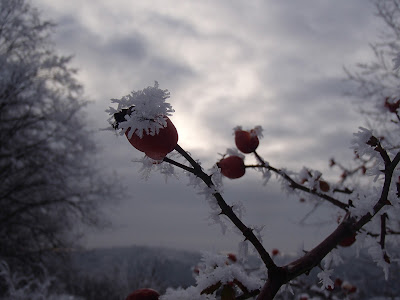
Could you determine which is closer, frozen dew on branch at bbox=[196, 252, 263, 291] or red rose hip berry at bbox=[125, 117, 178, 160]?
red rose hip berry at bbox=[125, 117, 178, 160]

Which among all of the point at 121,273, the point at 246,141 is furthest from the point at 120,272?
the point at 246,141

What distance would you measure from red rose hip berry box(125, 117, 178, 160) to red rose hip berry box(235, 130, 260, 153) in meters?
0.84

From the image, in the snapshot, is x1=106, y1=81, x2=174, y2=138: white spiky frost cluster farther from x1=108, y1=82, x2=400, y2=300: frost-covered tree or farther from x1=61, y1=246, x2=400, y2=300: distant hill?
x1=61, y1=246, x2=400, y2=300: distant hill

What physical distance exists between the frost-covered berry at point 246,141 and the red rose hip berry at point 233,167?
0.10 metres

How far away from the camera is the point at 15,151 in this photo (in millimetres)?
9219

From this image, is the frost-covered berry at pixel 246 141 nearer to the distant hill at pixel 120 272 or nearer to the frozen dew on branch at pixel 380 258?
the frozen dew on branch at pixel 380 258

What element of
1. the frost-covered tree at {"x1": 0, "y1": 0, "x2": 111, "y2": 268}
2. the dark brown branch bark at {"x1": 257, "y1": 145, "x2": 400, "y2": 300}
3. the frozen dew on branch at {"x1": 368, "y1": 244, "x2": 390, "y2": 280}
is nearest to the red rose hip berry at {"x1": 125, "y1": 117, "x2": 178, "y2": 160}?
the dark brown branch bark at {"x1": 257, "y1": 145, "x2": 400, "y2": 300}

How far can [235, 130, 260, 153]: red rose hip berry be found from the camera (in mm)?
1424

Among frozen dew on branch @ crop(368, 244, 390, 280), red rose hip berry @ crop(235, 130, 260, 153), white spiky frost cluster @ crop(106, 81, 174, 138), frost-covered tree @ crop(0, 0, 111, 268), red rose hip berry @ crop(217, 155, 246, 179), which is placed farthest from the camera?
frost-covered tree @ crop(0, 0, 111, 268)

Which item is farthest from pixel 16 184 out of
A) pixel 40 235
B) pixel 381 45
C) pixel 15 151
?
pixel 381 45

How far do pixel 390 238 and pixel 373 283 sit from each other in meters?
8.48

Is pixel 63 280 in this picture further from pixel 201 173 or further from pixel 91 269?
pixel 201 173

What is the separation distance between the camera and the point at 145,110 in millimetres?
561

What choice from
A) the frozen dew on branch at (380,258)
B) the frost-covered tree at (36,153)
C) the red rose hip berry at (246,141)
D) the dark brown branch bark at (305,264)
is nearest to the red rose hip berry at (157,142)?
the dark brown branch bark at (305,264)
